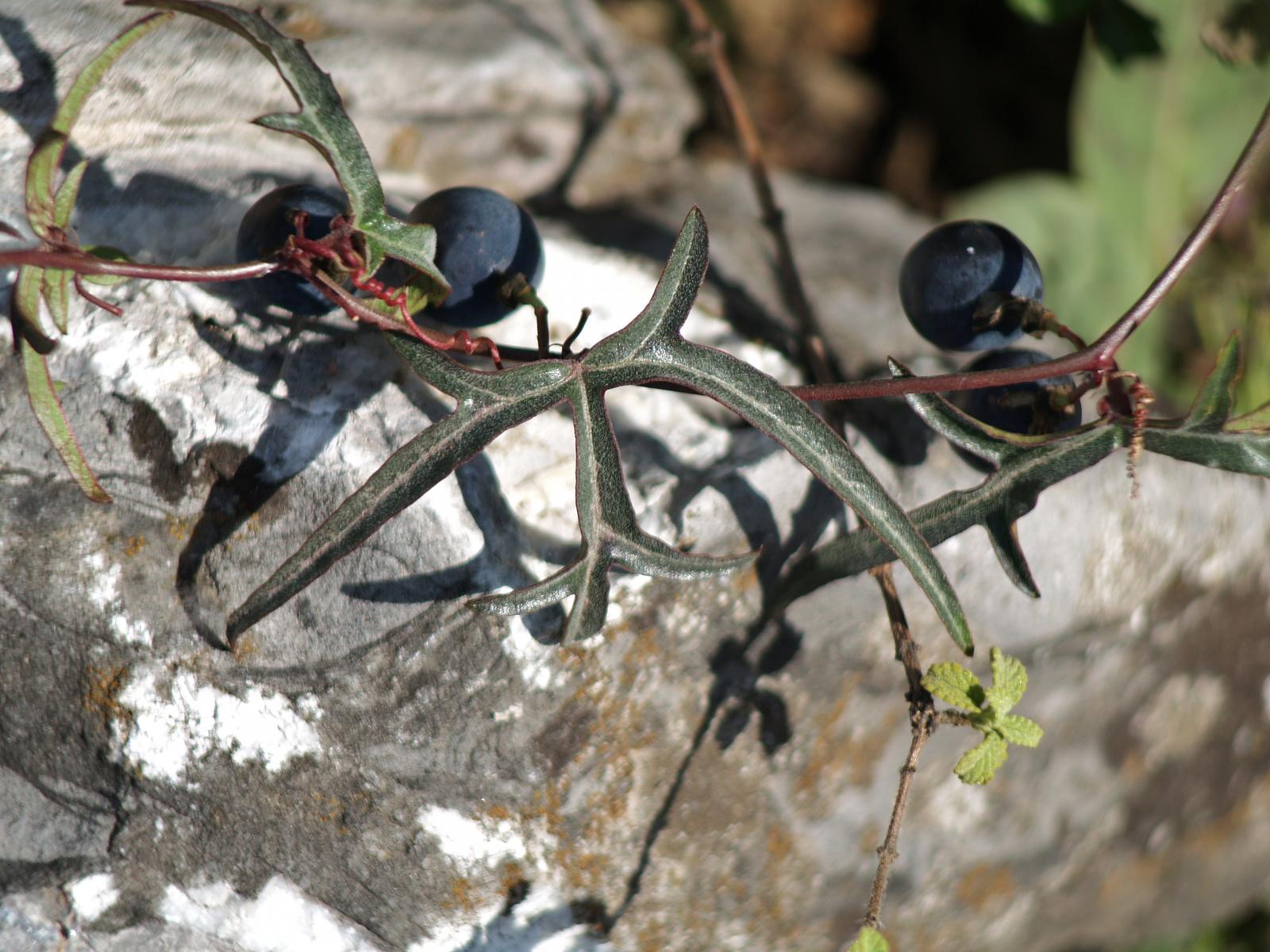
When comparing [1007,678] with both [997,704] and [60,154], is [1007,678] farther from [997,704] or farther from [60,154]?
[60,154]

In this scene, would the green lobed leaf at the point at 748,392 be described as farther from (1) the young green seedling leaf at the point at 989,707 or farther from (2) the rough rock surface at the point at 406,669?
(2) the rough rock surface at the point at 406,669

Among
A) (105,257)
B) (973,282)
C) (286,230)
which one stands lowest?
(105,257)

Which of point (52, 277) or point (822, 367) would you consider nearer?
point (52, 277)

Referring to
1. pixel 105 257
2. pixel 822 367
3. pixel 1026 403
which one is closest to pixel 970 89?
pixel 822 367

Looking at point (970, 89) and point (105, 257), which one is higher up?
point (970, 89)

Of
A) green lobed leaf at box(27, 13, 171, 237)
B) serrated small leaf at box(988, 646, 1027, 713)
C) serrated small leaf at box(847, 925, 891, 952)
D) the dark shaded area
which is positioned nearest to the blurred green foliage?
the dark shaded area

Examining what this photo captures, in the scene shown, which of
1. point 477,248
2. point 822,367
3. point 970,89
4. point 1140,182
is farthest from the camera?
point 970,89

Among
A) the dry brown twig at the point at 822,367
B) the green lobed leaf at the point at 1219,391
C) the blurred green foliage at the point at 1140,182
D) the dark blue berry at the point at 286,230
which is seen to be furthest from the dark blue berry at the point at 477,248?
the blurred green foliage at the point at 1140,182

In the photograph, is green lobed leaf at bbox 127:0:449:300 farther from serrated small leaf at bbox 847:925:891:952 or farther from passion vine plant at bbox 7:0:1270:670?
serrated small leaf at bbox 847:925:891:952
